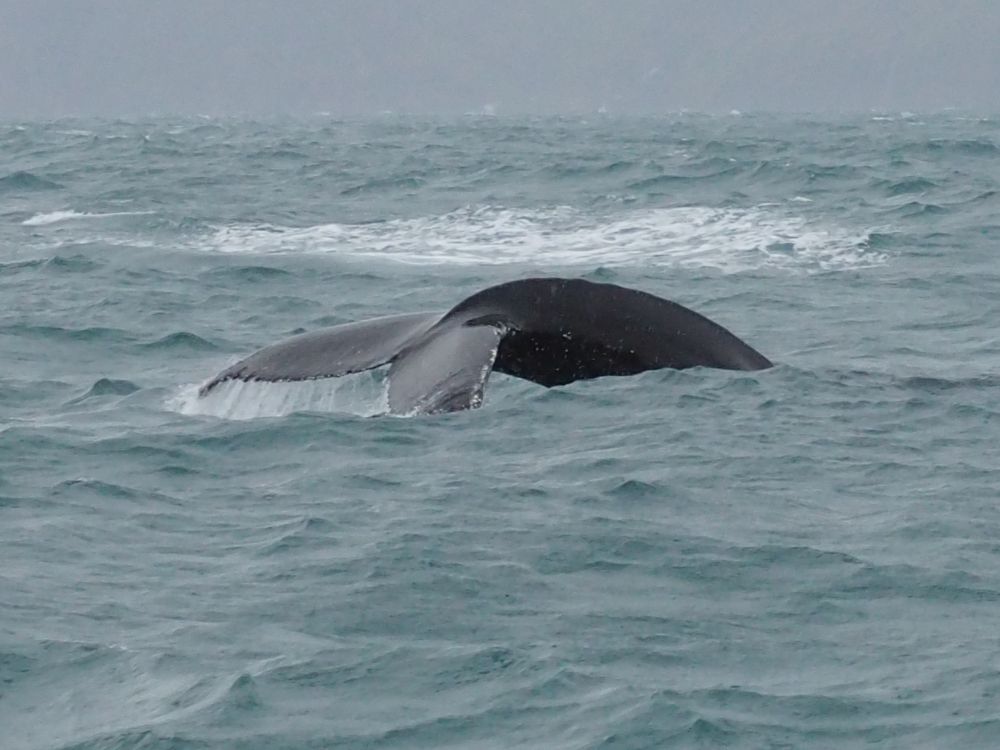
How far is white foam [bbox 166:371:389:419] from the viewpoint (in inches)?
401

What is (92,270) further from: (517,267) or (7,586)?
(7,586)

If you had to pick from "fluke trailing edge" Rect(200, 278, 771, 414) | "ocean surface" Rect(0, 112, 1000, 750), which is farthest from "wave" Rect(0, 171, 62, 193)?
"fluke trailing edge" Rect(200, 278, 771, 414)

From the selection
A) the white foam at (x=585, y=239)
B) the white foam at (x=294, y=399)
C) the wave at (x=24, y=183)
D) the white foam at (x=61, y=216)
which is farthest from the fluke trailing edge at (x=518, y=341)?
the wave at (x=24, y=183)

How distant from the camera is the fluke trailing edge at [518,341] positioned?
27.2 feet

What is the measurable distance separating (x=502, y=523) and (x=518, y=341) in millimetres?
905

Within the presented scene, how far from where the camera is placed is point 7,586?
7473 mm

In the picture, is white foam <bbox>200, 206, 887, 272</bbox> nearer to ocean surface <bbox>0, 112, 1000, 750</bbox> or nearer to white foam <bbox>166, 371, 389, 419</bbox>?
ocean surface <bbox>0, 112, 1000, 750</bbox>

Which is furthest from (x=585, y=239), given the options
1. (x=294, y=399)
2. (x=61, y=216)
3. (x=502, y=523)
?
(x=502, y=523)

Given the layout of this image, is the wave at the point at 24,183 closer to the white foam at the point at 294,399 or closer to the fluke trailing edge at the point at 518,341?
the white foam at the point at 294,399

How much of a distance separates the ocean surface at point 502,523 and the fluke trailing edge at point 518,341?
0.31 meters

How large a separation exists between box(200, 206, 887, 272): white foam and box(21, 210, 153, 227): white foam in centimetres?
201

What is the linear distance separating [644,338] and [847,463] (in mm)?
1283

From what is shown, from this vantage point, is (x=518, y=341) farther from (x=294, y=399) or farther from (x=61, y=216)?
(x=61, y=216)

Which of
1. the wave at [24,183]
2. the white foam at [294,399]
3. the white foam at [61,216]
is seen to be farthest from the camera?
the wave at [24,183]
